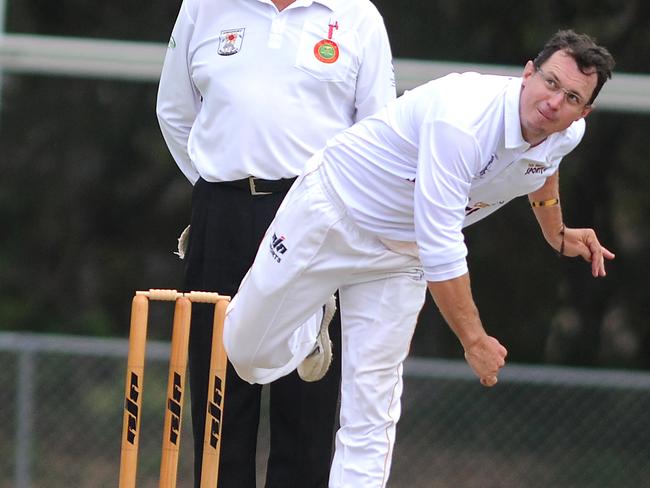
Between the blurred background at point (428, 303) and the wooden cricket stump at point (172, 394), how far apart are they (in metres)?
2.69

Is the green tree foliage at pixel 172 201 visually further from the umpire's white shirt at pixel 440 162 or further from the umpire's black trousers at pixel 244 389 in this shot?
the umpire's white shirt at pixel 440 162

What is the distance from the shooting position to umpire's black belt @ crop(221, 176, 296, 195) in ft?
12.7

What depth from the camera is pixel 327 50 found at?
3.88m

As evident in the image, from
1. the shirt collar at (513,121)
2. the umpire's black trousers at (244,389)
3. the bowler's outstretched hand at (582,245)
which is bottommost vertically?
the umpire's black trousers at (244,389)

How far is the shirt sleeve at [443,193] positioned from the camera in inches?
128

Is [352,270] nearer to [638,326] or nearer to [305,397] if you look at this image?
[305,397]

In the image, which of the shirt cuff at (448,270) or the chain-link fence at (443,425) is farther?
the chain-link fence at (443,425)

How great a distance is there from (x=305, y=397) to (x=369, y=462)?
0.49m

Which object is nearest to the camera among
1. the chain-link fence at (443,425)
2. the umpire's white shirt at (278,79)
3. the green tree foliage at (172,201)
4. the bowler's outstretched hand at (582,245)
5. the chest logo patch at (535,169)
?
the chest logo patch at (535,169)

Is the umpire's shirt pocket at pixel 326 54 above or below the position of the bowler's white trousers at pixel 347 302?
above

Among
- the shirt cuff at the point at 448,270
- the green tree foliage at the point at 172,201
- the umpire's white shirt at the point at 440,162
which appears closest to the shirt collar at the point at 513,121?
the umpire's white shirt at the point at 440,162

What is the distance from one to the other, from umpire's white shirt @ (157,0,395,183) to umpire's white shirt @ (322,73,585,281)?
0.94ft

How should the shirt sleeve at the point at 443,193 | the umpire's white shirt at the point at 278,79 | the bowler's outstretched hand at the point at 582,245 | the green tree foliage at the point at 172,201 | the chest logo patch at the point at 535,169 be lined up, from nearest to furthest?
the shirt sleeve at the point at 443,193 < the chest logo patch at the point at 535,169 < the umpire's white shirt at the point at 278,79 < the bowler's outstretched hand at the point at 582,245 < the green tree foliage at the point at 172,201

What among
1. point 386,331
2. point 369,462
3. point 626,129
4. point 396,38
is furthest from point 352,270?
point 626,129
